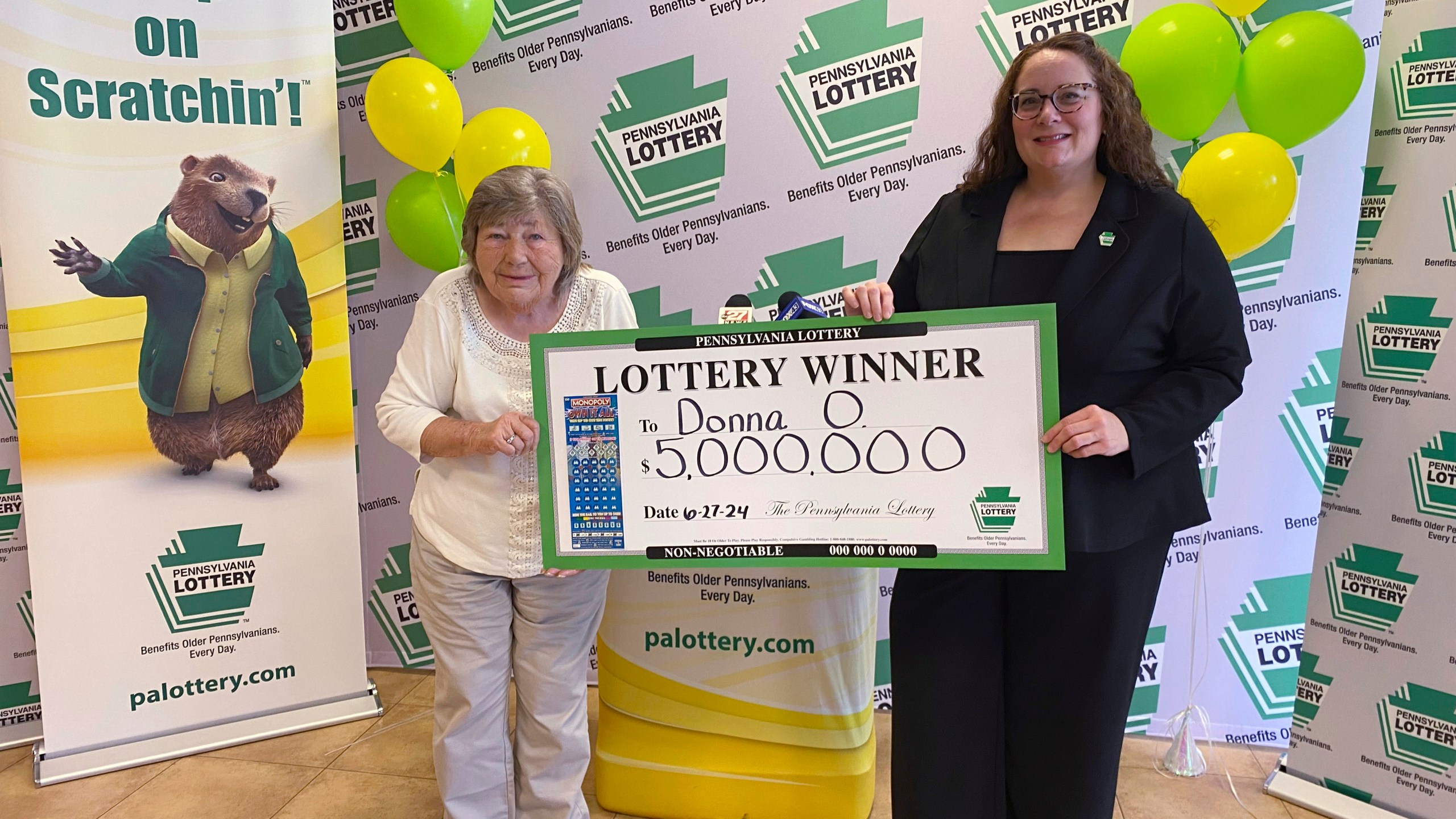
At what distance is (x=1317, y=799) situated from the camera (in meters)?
2.34

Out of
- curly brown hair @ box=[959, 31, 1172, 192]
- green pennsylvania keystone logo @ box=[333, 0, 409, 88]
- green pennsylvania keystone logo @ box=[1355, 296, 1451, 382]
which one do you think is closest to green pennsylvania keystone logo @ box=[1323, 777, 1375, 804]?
green pennsylvania keystone logo @ box=[1355, 296, 1451, 382]

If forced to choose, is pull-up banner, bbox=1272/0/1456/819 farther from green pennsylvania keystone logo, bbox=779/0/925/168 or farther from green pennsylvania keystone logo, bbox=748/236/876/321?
green pennsylvania keystone logo, bbox=748/236/876/321

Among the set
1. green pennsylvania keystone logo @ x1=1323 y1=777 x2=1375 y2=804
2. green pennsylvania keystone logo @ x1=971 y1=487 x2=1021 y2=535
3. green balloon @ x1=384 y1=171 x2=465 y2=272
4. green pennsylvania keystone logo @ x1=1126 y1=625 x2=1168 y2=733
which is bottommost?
green pennsylvania keystone logo @ x1=1323 y1=777 x2=1375 y2=804

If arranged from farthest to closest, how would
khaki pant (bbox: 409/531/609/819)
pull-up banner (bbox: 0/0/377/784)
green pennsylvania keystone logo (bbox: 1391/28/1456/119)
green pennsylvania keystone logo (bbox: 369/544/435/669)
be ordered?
green pennsylvania keystone logo (bbox: 369/544/435/669), pull-up banner (bbox: 0/0/377/784), green pennsylvania keystone logo (bbox: 1391/28/1456/119), khaki pant (bbox: 409/531/609/819)

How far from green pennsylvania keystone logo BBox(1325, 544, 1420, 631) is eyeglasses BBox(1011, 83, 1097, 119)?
158cm

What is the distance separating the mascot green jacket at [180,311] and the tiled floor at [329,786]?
1051mm

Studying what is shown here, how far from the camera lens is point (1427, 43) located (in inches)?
80.9

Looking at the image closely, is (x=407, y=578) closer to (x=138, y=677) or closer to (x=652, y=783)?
(x=138, y=677)

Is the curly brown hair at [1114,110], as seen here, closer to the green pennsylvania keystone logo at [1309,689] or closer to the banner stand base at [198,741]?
the green pennsylvania keystone logo at [1309,689]

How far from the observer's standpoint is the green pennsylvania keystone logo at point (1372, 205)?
2.17 metres

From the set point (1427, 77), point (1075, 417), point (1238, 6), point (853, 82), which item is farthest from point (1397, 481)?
point (853, 82)

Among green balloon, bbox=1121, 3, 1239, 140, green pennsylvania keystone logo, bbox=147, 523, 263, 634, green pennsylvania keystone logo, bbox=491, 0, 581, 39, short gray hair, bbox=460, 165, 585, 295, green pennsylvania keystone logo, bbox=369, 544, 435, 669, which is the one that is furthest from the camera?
green pennsylvania keystone logo, bbox=369, 544, 435, 669

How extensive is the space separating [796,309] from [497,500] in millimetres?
740

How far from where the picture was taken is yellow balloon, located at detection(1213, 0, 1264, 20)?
2236mm
